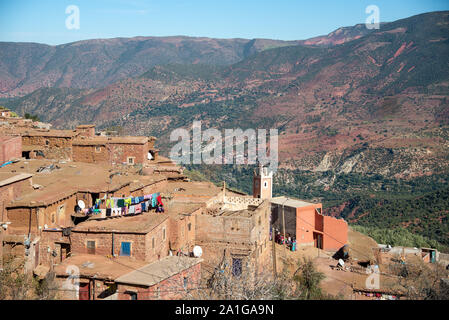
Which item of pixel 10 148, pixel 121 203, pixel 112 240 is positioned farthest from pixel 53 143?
pixel 112 240

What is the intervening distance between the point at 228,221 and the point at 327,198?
54.1 meters

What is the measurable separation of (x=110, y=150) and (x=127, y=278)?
15.9 metres

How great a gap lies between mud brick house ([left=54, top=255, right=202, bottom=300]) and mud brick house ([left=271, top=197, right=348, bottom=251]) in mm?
12219

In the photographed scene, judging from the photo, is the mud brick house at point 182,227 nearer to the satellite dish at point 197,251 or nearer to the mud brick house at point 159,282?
the satellite dish at point 197,251

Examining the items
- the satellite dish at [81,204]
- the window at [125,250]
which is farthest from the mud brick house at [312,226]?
the window at [125,250]

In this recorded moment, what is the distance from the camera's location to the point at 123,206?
20891 millimetres

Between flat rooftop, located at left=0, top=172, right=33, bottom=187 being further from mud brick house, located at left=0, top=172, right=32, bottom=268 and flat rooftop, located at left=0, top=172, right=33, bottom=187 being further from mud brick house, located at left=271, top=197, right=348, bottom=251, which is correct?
mud brick house, located at left=271, top=197, right=348, bottom=251

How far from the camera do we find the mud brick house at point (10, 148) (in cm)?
2630

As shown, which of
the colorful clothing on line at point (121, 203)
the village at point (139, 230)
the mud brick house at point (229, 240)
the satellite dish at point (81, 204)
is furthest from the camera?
the satellite dish at point (81, 204)

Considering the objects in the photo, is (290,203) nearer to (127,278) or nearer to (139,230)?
(139,230)

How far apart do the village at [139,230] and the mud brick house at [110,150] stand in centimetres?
5

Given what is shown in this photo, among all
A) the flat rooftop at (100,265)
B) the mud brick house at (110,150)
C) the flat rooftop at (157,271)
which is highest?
the mud brick house at (110,150)

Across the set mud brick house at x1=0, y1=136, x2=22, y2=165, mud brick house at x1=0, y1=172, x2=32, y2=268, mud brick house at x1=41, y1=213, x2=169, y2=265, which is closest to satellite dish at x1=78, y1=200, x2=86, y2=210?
mud brick house at x1=0, y1=172, x2=32, y2=268
